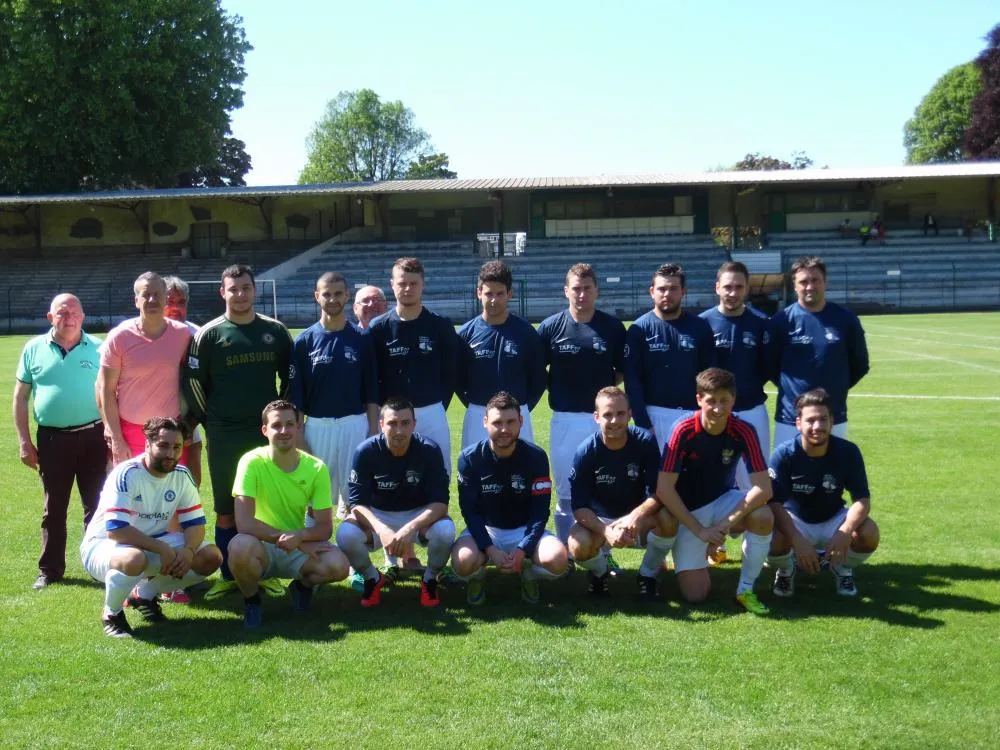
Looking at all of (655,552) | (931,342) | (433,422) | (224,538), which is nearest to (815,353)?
(655,552)

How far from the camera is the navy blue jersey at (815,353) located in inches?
249

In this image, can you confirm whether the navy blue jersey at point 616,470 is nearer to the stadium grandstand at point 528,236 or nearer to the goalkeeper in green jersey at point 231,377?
the goalkeeper in green jersey at point 231,377

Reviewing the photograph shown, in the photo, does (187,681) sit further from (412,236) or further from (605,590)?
(412,236)

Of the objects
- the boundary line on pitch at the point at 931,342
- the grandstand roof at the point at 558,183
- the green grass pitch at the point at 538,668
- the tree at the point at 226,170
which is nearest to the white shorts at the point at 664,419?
the green grass pitch at the point at 538,668

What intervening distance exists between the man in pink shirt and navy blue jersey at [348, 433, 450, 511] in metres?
1.30

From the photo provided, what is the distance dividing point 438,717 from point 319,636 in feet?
4.19

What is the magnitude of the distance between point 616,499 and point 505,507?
68 cm

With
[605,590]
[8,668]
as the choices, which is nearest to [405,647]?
[605,590]

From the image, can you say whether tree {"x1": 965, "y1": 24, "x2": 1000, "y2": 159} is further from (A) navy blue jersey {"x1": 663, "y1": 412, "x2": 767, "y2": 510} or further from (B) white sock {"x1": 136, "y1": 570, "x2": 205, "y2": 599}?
(B) white sock {"x1": 136, "y1": 570, "x2": 205, "y2": 599}

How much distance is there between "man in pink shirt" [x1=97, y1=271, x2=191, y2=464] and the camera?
6043 millimetres

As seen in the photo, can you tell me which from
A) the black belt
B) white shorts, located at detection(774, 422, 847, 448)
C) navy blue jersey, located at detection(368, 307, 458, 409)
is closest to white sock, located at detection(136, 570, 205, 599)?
the black belt

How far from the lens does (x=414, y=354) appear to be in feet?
21.2

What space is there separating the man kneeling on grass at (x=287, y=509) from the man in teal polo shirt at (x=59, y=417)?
1.47 m

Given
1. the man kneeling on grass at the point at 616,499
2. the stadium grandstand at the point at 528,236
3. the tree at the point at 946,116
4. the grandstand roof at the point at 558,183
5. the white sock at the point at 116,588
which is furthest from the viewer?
the tree at the point at 946,116
